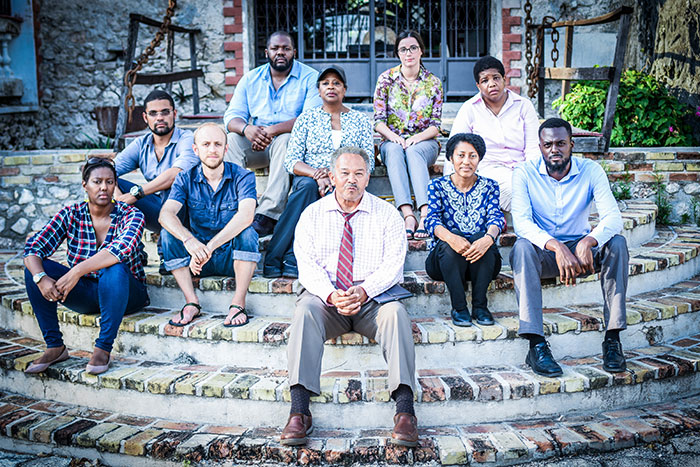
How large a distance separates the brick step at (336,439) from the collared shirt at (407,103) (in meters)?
2.29

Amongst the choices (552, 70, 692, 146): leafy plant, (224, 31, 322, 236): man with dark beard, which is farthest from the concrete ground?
(552, 70, 692, 146): leafy plant

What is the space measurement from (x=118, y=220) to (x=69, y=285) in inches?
17.7

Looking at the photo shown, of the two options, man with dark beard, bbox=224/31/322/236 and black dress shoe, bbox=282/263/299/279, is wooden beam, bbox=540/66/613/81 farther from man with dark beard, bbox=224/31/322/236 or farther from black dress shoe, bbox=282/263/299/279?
black dress shoe, bbox=282/263/299/279

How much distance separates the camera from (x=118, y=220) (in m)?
3.33

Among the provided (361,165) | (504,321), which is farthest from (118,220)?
(504,321)

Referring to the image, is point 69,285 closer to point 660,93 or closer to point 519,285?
point 519,285

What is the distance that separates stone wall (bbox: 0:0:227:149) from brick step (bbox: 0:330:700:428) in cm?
515

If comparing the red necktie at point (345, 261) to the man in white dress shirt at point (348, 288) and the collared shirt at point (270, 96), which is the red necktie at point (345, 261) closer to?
the man in white dress shirt at point (348, 288)

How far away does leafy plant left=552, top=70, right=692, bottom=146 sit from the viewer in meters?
5.70

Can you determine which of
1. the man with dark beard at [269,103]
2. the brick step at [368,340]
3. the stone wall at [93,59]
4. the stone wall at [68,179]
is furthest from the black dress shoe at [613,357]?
the stone wall at [93,59]

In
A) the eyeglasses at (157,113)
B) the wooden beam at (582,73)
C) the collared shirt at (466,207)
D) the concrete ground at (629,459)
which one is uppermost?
the wooden beam at (582,73)

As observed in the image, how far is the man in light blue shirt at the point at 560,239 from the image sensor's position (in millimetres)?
3014

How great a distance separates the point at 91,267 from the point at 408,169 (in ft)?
6.90

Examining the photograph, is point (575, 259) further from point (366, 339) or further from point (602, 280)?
point (366, 339)
